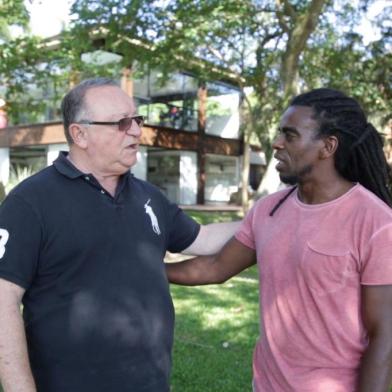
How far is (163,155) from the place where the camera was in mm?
35812

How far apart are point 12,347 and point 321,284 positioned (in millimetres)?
1197

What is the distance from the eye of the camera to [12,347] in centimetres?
214

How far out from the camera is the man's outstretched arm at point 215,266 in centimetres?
269

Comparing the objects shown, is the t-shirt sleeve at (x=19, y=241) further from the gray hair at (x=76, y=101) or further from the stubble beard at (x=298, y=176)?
the stubble beard at (x=298, y=176)

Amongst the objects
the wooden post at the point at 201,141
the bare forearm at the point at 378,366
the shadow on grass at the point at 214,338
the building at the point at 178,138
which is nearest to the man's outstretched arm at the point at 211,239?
the bare forearm at the point at 378,366

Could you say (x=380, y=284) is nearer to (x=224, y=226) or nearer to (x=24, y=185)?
(x=224, y=226)

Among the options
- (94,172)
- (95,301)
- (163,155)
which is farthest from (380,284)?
(163,155)

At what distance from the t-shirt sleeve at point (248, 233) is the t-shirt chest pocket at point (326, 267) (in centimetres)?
50

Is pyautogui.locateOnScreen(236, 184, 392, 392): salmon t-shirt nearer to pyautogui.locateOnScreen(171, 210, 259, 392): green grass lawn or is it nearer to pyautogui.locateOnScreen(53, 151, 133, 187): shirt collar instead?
pyautogui.locateOnScreen(53, 151, 133, 187): shirt collar

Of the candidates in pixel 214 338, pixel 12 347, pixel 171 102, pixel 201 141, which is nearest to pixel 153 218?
pixel 12 347

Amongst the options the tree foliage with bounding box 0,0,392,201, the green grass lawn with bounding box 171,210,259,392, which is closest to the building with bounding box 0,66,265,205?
the tree foliage with bounding box 0,0,392,201

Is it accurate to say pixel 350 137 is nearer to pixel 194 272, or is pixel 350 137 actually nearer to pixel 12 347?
pixel 194 272

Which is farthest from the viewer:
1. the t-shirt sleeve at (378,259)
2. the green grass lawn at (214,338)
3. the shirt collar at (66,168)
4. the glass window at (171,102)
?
the glass window at (171,102)

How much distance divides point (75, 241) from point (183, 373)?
9.66 feet
